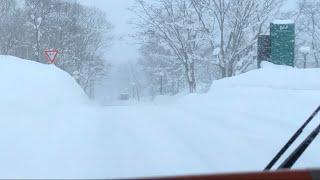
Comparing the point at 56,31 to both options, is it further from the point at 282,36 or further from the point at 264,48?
the point at 282,36

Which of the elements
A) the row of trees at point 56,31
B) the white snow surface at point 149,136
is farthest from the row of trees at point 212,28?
the white snow surface at point 149,136

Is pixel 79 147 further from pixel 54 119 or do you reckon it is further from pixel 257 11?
pixel 257 11

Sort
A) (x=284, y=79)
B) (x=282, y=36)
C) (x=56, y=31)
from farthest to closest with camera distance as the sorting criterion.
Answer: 1. (x=56, y=31)
2. (x=282, y=36)
3. (x=284, y=79)

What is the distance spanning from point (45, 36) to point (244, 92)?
45.6 metres

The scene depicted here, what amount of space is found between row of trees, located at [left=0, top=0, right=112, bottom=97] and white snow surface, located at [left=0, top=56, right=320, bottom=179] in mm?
42561

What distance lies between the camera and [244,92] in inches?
714

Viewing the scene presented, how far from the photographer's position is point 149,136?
10883mm

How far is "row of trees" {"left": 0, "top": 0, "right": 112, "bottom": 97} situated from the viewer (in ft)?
196

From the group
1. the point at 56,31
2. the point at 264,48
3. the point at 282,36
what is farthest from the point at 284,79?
the point at 56,31

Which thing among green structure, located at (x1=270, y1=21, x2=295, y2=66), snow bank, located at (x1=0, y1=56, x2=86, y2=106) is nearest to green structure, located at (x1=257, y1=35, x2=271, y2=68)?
green structure, located at (x1=270, y1=21, x2=295, y2=66)

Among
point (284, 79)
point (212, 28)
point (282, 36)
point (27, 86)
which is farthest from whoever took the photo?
point (212, 28)

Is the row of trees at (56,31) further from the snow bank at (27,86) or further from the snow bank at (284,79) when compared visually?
the snow bank at (284,79)

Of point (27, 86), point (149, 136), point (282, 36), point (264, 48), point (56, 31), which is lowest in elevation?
point (149, 136)

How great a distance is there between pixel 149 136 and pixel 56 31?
5152 centimetres
